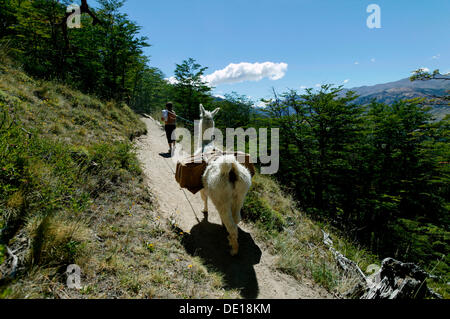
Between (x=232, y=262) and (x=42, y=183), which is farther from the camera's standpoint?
(x=232, y=262)

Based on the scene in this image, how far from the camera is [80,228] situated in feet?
7.88

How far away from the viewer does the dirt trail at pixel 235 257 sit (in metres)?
3.23

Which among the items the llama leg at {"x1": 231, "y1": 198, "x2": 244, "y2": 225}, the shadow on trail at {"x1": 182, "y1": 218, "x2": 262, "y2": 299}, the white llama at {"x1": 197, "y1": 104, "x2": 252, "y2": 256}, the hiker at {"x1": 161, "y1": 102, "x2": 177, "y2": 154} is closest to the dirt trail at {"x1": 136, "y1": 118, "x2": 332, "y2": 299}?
the shadow on trail at {"x1": 182, "y1": 218, "x2": 262, "y2": 299}

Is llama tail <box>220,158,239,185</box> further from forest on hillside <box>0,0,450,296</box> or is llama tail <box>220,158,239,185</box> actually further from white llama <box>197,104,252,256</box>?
forest on hillside <box>0,0,450,296</box>

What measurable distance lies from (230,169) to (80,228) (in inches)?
93.9

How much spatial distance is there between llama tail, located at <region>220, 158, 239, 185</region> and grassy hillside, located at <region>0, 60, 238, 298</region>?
5.33ft

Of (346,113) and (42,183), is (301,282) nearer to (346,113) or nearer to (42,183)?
(42,183)

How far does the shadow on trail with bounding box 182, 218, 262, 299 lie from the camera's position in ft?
10.5

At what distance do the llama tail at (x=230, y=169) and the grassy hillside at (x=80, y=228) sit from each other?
162 cm

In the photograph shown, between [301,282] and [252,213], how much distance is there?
84.3 inches

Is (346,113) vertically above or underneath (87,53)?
underneath
